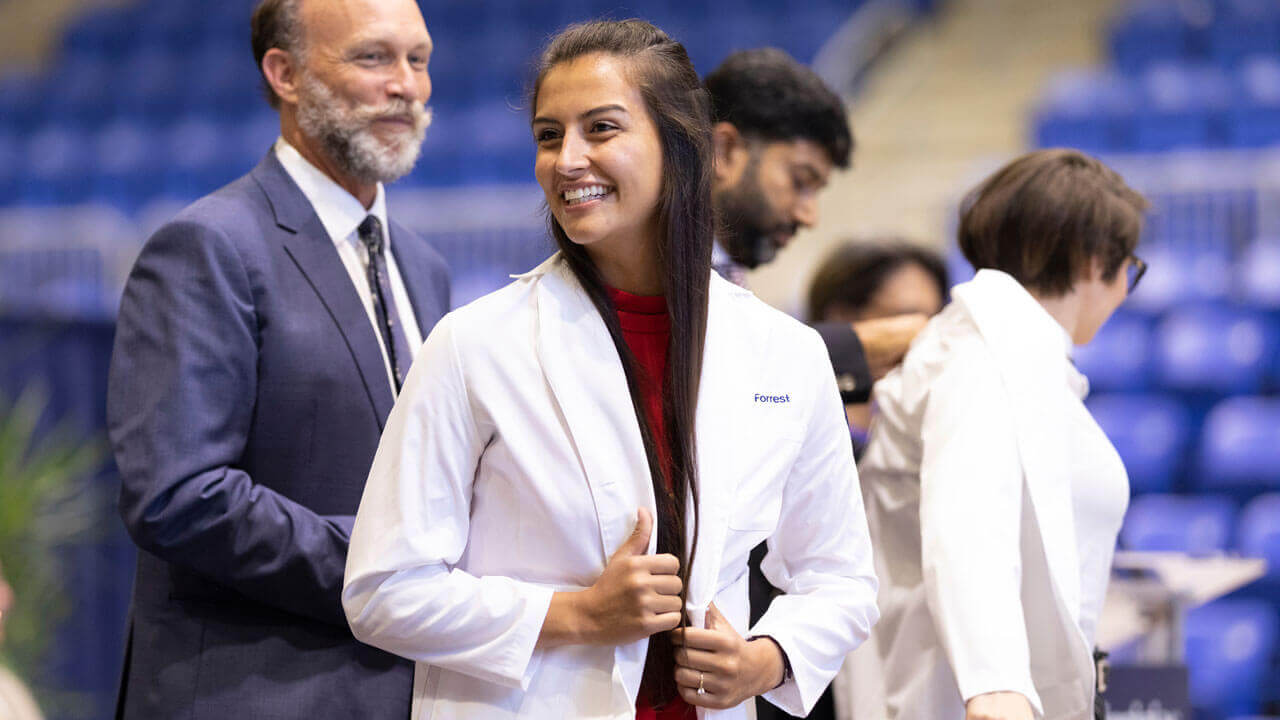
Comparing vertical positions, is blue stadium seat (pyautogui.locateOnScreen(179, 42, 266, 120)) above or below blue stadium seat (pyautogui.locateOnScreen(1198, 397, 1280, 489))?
above

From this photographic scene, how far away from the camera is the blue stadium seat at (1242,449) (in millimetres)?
5250

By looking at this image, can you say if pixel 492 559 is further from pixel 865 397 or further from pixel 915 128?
pixel 915 128

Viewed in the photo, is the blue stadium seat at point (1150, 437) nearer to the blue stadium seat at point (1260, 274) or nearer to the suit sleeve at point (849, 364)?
the blue stadium seat at point (1260, 274)

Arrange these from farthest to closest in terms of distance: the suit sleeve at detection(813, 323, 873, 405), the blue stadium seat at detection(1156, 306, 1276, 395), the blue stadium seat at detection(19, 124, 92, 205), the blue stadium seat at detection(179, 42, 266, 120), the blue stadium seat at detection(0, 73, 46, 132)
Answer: the blue stadium seat at detection(0, 73, 46, 132) → the blue stadium seat at detection(179, 42, 266, 120) → the blue stadium seat at detection(19, 124, 92, 205) → the blue stadium seat at detection(1156, 306, 1276, 395) → the suit sleeve at detection(813, 323, 873, 405)

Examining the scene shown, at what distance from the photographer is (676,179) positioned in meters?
1.68

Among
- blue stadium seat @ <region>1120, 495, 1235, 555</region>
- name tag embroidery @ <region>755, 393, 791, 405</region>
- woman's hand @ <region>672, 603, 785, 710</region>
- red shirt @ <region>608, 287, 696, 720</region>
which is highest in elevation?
red shirt @ <region>608, 287, 696, 720</region>

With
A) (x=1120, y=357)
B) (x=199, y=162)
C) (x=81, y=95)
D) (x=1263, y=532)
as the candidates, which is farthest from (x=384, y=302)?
(x=81, y=95)

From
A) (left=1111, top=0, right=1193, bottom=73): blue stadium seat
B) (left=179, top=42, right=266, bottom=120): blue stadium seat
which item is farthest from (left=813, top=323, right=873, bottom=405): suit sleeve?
(left=179, top=42, right=266, bottom=120): blue stadium seat

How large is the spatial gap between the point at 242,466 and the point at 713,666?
2.89 feet

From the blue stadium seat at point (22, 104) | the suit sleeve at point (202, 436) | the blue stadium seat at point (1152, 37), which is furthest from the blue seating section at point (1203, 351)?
the blue stadium seat at point (22, 104)

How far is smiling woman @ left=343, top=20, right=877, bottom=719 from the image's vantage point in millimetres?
1563

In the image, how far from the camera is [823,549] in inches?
70.6

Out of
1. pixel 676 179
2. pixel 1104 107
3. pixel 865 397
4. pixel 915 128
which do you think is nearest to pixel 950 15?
pixel 915 128

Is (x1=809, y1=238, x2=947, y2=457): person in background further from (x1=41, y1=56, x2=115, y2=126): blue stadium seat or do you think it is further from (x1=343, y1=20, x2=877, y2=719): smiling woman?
(x1=41, y1=56, x2=115, y2=126): blue stadium seat
